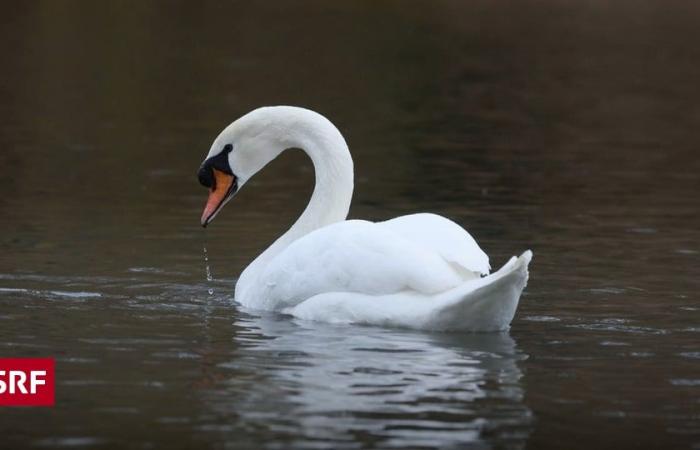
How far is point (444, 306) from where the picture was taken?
9.84 meters

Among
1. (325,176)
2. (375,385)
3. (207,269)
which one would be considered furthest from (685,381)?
(207,269)

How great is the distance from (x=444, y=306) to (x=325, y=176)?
233cm

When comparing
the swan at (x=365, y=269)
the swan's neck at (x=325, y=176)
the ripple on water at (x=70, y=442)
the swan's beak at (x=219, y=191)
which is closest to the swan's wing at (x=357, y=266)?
the swan at (x=365, y=269)

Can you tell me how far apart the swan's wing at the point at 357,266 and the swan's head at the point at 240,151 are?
1.12m

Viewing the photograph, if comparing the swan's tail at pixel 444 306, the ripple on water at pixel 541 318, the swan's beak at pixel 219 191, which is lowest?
the ripple on water at pixel 541 318

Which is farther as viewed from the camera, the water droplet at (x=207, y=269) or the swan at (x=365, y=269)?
the water droplet at (x=207, y=269)

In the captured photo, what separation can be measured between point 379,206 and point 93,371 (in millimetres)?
7951

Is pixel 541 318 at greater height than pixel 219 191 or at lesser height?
lesser

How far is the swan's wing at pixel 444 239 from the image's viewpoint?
10.3 m

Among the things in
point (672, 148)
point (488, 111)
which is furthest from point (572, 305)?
point (488, 111)

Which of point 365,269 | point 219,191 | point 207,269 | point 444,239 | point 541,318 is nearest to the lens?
point 365,269

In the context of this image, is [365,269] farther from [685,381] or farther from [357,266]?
[685,381]

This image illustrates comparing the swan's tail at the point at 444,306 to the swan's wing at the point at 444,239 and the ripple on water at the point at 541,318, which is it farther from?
the ripple on water at the point at 541,318

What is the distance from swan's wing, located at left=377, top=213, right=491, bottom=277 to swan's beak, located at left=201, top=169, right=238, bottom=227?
1.55 m
